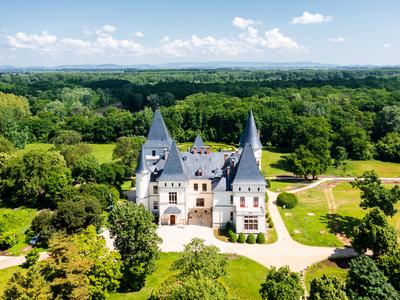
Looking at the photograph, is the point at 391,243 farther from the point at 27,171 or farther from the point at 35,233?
the point at 27,171

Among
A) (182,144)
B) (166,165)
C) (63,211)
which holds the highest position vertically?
(166,165)

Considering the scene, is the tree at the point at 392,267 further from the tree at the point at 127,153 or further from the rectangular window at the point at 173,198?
the tree at the point at 127,153

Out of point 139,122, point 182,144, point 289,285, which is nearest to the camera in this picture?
point 289,285

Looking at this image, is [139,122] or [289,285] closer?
[289,285]

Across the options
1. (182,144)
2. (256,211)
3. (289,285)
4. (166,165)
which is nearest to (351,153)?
(182,144)

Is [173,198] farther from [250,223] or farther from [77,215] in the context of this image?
[77,215]

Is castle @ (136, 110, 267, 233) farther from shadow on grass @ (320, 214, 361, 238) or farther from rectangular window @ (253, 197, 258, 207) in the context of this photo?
shadow on grass @ (320, 214, 361, 238)

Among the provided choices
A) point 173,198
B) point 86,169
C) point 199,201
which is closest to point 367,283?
point 199,201
